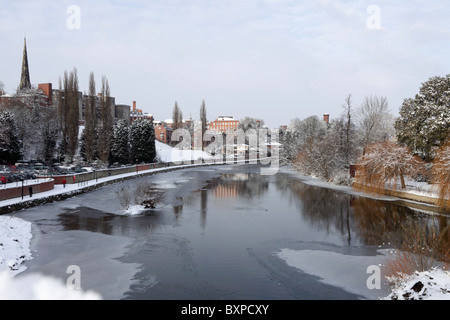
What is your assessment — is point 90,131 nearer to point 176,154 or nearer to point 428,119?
point 176,154

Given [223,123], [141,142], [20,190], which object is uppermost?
[223,123]

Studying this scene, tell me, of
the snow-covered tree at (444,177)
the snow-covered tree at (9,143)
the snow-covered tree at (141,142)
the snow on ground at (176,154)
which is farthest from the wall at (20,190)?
the snow on ground at (176,154)

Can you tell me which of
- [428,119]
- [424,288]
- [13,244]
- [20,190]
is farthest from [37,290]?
[428,119]

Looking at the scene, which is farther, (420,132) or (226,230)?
(420,132)

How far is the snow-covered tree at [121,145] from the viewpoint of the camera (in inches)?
2184

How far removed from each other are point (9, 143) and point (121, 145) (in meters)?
15.9

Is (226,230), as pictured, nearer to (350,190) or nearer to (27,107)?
(350,190)

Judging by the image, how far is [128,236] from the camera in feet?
54.7

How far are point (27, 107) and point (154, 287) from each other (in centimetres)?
A: 5963

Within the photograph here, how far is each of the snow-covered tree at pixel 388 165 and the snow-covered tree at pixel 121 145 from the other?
36.8 m

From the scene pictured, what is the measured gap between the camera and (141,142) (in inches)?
2232

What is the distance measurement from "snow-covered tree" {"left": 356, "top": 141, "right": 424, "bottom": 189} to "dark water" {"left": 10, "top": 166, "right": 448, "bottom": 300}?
15.7 feet

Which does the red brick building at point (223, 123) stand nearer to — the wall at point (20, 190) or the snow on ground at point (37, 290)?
the wall at point (20, 190)

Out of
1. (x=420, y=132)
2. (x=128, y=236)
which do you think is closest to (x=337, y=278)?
(x=128, y=236)
